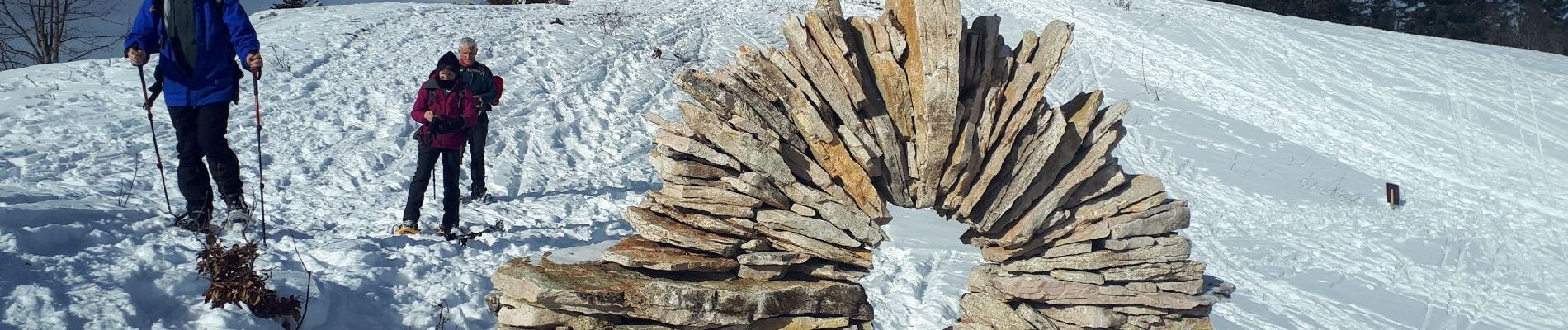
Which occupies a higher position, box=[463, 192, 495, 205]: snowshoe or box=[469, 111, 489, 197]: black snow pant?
box=[469, 111, 489, 197]: black snow pant

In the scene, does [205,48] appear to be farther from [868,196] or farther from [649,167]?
[649,167]

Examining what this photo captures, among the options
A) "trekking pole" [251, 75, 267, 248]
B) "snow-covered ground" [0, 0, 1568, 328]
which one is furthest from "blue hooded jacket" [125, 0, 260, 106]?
"snow-covered ground" [0, 0, 1568, 328]

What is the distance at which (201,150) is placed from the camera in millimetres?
5941

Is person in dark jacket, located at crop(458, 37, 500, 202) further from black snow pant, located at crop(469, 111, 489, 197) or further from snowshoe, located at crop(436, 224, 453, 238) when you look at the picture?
snowshoe, located at crop(436, 224, 453, 238)

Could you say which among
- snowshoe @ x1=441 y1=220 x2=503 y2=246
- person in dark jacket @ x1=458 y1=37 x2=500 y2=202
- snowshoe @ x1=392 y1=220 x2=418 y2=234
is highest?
person in dark jacket @ x1=458 y1=37 x2=500 y2=202

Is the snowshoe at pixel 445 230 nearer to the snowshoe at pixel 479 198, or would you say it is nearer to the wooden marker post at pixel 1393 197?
the snowshoe at pixel 479 198

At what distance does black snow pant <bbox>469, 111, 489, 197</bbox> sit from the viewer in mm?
8281

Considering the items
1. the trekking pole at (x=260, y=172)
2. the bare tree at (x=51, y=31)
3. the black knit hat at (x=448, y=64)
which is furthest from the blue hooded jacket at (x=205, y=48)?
the bare tree at (x=51, y=31)

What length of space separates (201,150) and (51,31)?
13.9m

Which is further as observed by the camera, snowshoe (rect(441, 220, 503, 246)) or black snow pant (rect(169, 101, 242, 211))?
snowshoe (rect(441, 220, 503, 246))

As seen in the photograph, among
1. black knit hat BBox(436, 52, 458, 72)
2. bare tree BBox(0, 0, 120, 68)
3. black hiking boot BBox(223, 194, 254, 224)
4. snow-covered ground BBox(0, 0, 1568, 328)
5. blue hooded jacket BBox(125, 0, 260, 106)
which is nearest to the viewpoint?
blue hooded jacket BBox(125, 0, 260, 106)

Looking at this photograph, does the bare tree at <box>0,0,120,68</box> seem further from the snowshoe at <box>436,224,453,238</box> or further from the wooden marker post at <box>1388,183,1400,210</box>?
the wooden marker post at <box>1388,183,1400,210</box>

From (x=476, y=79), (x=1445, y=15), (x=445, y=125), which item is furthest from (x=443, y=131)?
(x=1445, y=15)

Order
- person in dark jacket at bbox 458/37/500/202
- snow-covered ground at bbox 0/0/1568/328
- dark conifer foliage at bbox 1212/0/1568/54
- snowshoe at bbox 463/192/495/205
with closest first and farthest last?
snow-covered ground at bbox 0/0/1568/328 → person in dark jacket at bbox 458/37/500/202 → snowshoe at bbox 463/192/495/205 → dark conifer foliage at bbox 1212/0/1568/54
